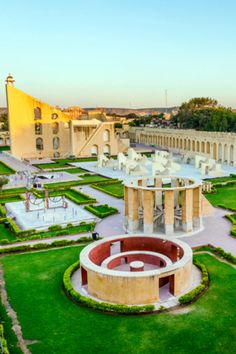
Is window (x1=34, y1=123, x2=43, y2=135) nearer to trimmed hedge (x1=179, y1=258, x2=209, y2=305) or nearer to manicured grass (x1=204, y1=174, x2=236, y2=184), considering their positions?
manicured grass (x1=204, y1=174, x2=236, y2=184)

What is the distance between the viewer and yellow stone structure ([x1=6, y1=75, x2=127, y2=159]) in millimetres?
69500

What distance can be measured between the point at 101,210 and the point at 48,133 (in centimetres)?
4433

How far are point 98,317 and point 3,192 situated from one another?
91.0 feet

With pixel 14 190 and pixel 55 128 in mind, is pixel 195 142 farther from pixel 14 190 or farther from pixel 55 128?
pixel 14 190

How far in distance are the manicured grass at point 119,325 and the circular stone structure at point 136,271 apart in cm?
101

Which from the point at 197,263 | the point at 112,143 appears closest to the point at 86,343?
the point at 197,263

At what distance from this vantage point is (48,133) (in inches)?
2869

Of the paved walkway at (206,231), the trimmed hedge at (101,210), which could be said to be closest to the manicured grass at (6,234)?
the paved walkway at (206,231)

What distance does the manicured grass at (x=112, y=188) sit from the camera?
37812 mm

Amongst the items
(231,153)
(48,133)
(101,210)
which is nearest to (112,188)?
(101,210)

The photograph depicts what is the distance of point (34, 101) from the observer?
2803 inches

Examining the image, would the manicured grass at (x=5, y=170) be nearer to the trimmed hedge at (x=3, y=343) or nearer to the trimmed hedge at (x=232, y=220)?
the trimmed hedge at (x=232, y=220)

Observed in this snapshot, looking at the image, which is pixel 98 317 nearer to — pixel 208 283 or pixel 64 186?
pixel 208 283

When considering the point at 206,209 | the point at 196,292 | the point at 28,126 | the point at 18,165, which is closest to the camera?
the point at 196,292
